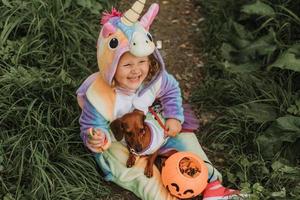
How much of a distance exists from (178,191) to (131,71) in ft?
2.45

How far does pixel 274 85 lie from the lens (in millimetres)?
4199

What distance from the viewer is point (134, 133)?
3535mm

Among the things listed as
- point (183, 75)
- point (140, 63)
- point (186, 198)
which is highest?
point (140, 63)

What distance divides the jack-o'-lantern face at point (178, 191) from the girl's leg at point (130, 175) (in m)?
0.05

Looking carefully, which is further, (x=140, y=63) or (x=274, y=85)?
(x=274, y=85)

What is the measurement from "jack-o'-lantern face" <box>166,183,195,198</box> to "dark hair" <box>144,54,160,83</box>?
2.07ft

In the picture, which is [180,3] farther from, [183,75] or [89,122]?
[89,122]

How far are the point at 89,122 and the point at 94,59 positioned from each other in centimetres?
103

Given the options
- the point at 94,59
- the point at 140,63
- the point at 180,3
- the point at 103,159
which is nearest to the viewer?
the point at 140,63

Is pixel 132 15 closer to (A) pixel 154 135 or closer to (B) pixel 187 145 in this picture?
(A) pixel 154 135

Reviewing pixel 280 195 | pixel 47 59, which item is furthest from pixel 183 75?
pixel 280 195

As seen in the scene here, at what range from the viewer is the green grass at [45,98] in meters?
3.58

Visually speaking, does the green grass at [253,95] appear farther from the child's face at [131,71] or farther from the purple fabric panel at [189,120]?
the child's face at [131,71]

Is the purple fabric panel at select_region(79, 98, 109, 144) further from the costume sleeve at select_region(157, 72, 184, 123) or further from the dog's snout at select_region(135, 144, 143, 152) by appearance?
the costume sleeve at select_region(157, 72, 184, 123)
